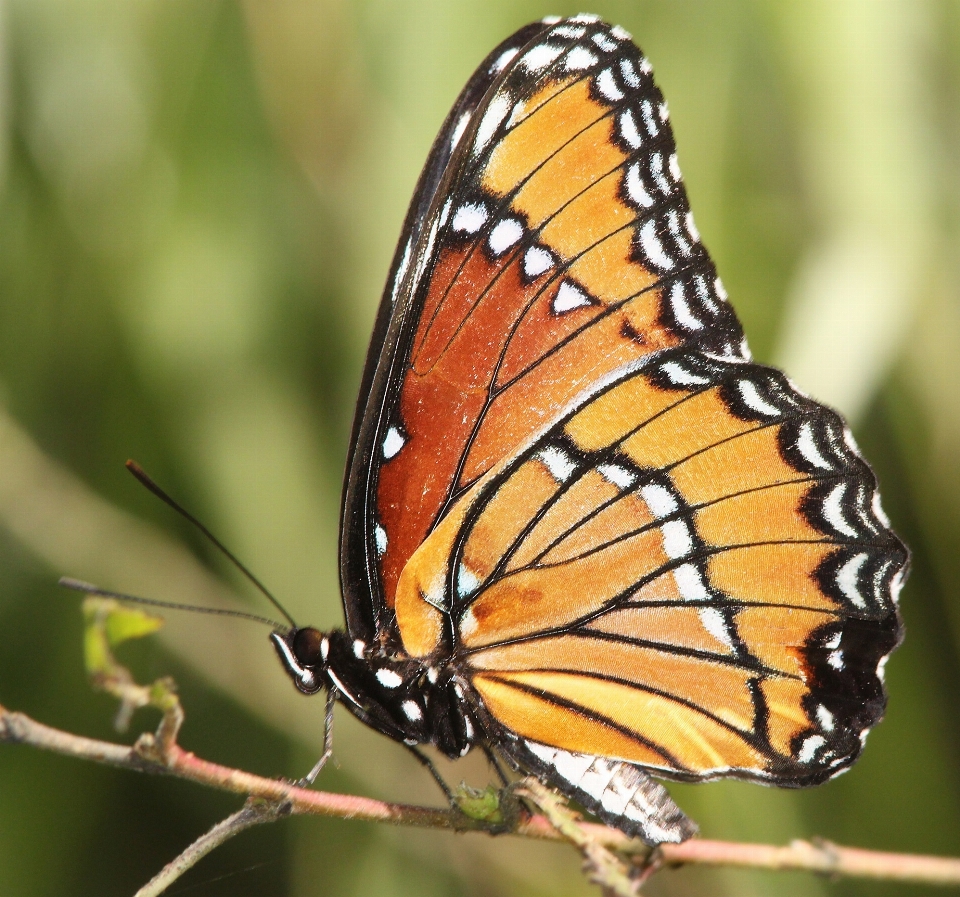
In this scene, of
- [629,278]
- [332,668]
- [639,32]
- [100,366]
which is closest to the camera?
[332,668]

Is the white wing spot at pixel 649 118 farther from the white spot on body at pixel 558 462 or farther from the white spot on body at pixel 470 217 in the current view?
the white spot on body at pixel 558 462

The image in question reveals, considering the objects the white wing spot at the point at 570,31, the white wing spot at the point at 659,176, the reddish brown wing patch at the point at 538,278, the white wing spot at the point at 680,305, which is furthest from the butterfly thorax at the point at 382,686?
the white wing spot at the point at 570,31

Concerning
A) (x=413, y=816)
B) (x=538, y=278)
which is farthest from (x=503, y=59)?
(x=413, y=816)

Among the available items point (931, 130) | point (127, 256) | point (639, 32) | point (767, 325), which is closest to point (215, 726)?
point (127, 256)

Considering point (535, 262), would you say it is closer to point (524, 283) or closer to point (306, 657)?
point (524, 283)

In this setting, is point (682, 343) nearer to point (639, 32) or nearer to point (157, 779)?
point (639, 32)

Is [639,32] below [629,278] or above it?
above

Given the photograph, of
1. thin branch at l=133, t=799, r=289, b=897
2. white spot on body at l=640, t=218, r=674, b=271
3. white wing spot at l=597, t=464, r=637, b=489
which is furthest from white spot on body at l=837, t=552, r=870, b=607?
thin branch at l=133, t=799, r=289, b=897
